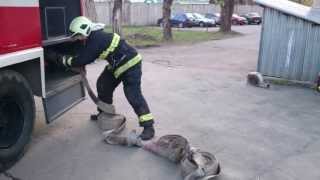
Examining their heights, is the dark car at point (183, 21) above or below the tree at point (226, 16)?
below

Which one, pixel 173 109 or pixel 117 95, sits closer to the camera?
pixel 173 109

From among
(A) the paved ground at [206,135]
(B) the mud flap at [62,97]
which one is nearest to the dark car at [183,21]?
(A) the paved ground at [206,135]

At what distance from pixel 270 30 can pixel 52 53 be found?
5.65m

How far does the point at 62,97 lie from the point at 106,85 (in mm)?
761

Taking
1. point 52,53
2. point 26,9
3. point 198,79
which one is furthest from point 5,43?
point 198,79

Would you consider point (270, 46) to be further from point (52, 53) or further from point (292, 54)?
point (52, 53)

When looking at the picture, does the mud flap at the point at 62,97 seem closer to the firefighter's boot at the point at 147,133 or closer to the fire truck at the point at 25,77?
the fire truck at the point at 25,77

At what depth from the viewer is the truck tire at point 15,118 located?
4504 millimetres

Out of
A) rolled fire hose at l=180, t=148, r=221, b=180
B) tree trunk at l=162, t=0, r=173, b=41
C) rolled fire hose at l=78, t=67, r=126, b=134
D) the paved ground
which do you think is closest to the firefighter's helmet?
rolled fire hose at l=78, t=67, r=126, b=134

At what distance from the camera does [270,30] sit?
9.62 metres

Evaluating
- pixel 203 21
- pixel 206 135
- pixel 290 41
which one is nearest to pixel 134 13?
pixel 203 21

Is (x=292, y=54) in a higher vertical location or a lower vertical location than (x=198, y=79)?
higher

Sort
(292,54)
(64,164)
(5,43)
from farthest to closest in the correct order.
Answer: (292,54) → (64,164) → (5,43)

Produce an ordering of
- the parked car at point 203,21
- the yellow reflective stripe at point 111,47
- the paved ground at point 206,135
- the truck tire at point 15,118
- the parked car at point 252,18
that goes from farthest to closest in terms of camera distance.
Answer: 1. the parked car at point 252,18
2. the parked car at point 203,21
3. the yellow reflective stripe at point 111,47
4. the paved ground at point 206,135
5. the truck tire at point 15,118
